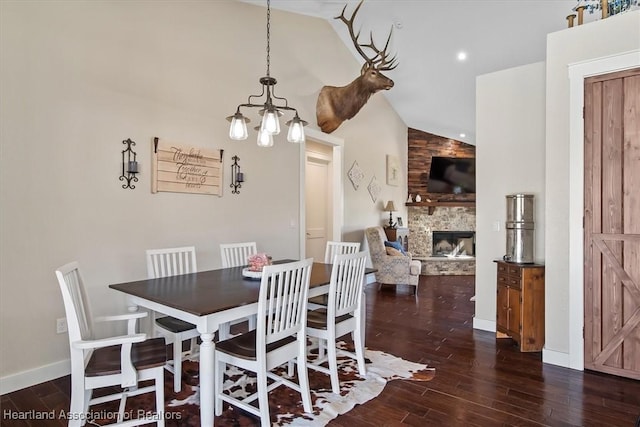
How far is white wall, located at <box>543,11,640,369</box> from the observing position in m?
2.90

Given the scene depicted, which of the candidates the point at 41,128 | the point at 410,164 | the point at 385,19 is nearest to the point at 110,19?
the point at 41,128

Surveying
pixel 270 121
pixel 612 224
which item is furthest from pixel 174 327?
pixel 612 224

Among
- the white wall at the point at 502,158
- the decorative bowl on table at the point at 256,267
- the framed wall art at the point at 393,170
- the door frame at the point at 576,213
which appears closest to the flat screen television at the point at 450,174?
the framed wall art at the point at 393,170

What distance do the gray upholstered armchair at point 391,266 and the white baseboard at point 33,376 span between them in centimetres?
425

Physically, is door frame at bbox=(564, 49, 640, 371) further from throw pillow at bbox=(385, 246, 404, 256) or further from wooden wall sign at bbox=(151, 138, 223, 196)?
wooden wall sign at bbox=(151, 138, 223, 196)

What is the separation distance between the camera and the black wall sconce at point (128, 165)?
3.15 meters

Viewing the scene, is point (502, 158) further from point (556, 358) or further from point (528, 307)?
point (556, 358)

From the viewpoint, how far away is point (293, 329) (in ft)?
7.32

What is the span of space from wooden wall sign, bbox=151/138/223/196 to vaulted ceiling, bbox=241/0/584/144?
2.13 metres

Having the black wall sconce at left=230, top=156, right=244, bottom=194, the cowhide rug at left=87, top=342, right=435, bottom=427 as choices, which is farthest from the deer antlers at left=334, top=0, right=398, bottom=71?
the cowhide rug at left=87, top=342, right=435, bottom=427

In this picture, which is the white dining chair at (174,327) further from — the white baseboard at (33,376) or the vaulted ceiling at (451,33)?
the vaulted ceiling at (451,33)

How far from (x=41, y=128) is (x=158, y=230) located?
121 centimetres

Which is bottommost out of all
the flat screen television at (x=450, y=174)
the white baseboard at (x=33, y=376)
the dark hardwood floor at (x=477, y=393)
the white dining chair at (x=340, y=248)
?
the dark hardwood floor at (x=477, y=393)

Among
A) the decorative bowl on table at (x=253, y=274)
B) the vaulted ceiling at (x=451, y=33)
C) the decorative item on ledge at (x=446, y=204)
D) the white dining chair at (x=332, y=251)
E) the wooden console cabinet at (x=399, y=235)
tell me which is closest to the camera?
the decorative bowl on table at (x=253, y=274)
